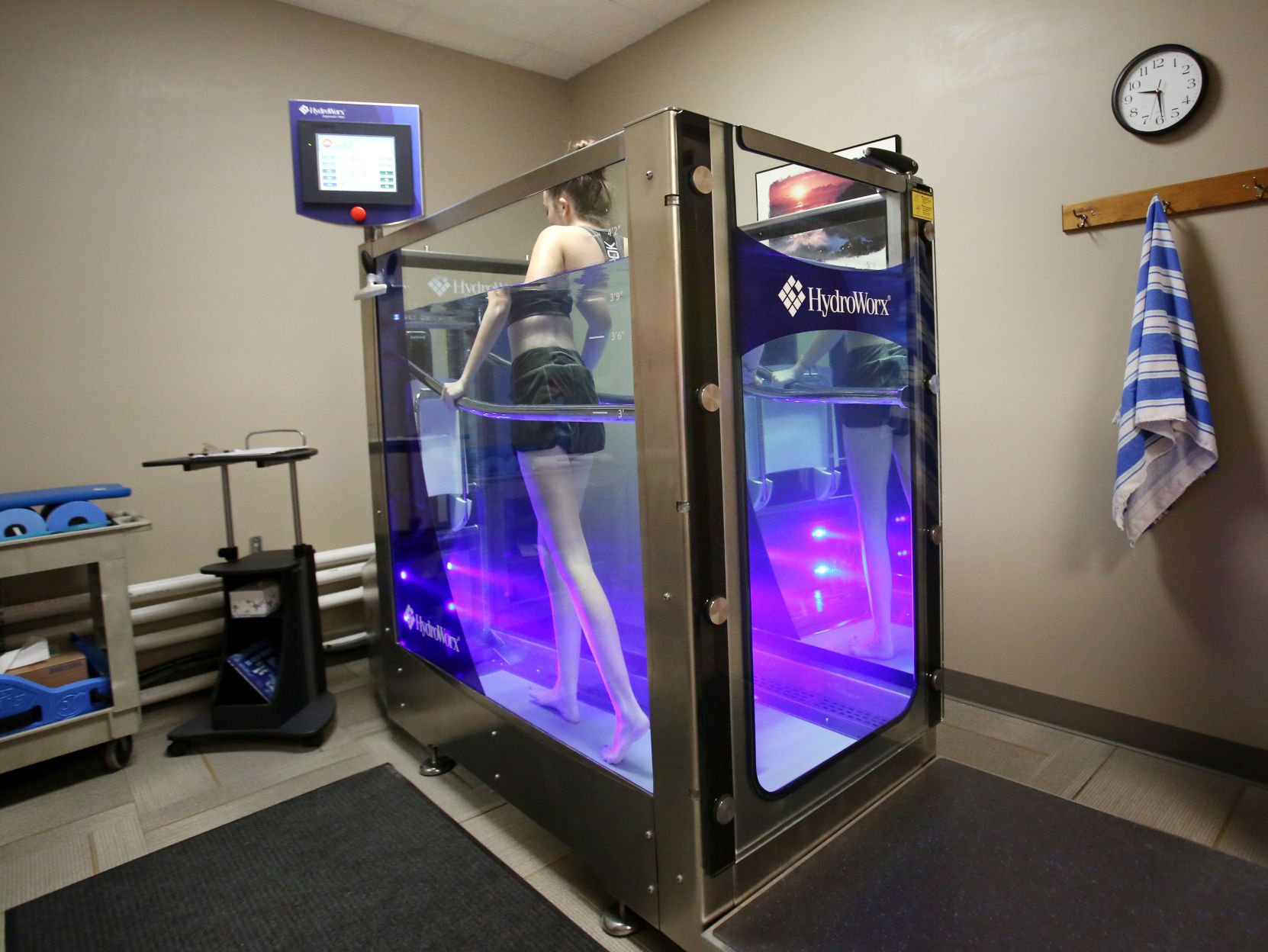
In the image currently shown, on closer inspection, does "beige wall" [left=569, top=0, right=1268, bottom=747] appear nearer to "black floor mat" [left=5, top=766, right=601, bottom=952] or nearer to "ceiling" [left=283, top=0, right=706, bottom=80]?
"ceiling" [left=283, top=0, right=706, bottom=80]

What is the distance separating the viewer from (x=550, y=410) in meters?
1.72

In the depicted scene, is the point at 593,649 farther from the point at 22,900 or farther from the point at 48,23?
the point at 48,23

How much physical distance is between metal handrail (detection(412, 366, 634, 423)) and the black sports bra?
0.20 m

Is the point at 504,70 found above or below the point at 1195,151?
above

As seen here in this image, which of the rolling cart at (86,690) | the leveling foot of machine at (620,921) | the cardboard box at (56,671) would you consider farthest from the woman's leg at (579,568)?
the cardboard box at (56,671)

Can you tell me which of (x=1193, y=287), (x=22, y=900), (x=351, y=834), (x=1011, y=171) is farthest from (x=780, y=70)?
(x=22, y=900)

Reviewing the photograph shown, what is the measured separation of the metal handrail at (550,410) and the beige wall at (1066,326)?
159cm

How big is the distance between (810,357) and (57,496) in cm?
231

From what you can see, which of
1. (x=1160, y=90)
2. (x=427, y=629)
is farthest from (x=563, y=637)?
(x=1160, y=90)

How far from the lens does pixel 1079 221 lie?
231cm

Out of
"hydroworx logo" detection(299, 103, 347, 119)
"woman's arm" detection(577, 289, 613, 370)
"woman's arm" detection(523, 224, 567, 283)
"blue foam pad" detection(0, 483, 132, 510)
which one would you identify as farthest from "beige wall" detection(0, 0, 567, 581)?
"woman's arm" detection(577, 289, 613, 370)

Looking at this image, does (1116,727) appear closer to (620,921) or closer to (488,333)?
(620,921)

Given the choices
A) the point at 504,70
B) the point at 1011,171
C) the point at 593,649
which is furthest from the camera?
the point at 504,70

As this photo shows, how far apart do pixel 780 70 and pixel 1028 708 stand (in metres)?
2.59
